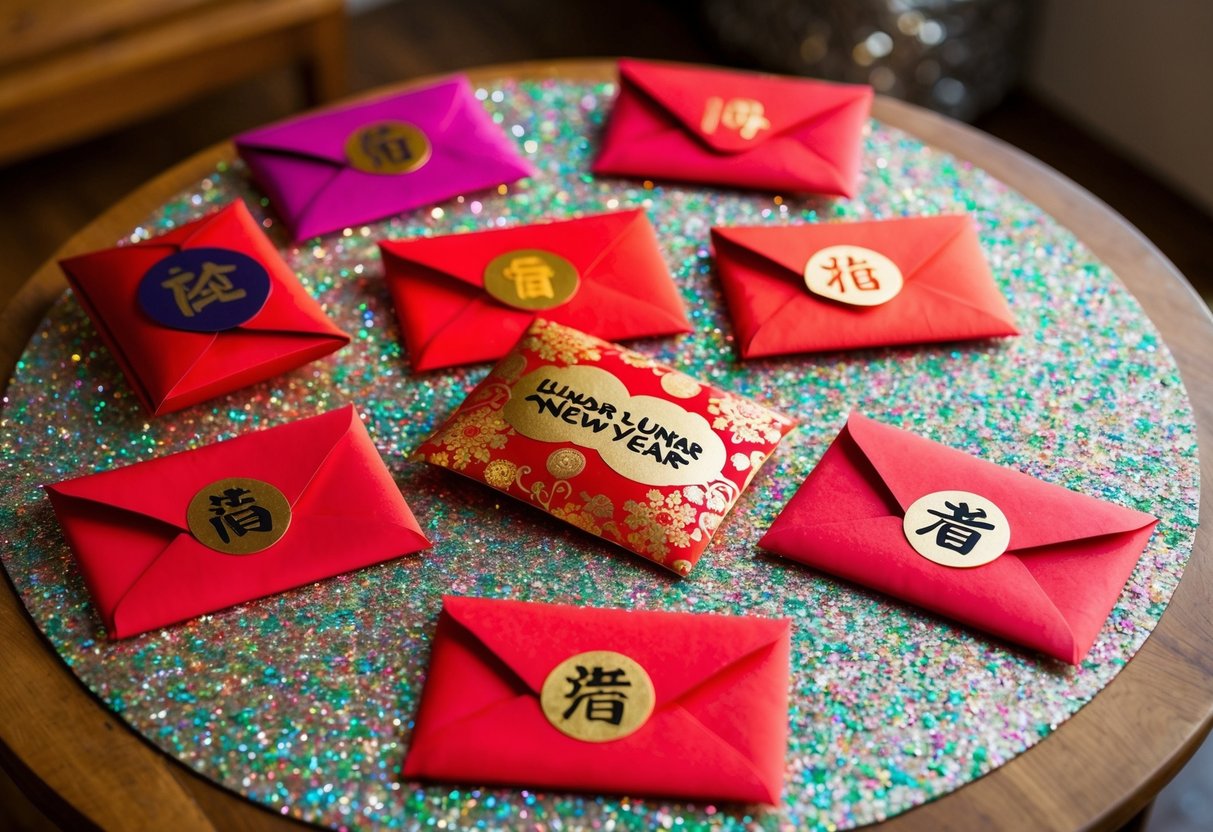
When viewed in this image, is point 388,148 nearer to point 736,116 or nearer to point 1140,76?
point 736,116

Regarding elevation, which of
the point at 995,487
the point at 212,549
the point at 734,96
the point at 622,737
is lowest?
the point at 622,737

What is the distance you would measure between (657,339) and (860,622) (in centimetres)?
32

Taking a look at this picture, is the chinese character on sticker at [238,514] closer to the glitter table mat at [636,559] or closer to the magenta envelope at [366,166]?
the glitter table mat at [636,559]

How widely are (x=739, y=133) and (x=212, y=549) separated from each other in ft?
2.05

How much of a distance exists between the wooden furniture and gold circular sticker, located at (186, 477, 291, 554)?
40.8 inches

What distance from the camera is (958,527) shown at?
0.91 meters

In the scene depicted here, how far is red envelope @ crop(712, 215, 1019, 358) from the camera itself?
1.05 metres

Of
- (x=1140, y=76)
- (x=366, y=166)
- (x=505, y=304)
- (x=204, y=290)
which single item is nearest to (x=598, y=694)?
(x=505, y=304)

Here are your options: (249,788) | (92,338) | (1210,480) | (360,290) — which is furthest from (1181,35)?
(249,788)

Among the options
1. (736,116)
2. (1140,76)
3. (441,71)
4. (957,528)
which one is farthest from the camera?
(441,71)

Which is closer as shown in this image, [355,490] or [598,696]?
[598,696]

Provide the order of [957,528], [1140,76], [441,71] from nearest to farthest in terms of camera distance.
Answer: [957,528]
[1140,76]
[441,71]

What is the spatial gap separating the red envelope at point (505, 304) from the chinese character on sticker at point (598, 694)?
32 cm

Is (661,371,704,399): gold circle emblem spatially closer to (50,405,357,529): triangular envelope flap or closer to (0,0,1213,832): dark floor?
(50,405,357,529): triangular envelope flap
